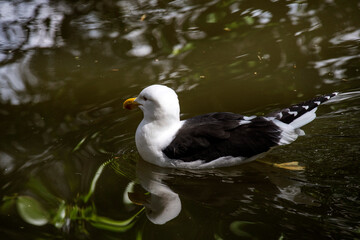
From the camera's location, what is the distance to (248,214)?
15.9 ft

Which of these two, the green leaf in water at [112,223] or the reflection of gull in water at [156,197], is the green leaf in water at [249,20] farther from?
the green leaf in water at [112,223]

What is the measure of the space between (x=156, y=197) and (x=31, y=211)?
1297 millimetres

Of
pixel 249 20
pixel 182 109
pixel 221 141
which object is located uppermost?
pixel 221 141

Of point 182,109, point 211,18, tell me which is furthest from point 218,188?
point 211,18

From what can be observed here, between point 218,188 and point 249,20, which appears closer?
point 218,188

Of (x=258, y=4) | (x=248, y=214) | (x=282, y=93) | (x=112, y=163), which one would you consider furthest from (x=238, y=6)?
(x=248, y=214)

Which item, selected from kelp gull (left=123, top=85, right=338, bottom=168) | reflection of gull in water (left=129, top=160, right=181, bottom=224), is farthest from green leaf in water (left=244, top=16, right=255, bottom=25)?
reflection of gull in water (left=129, top=160, right=181, bottom=224)

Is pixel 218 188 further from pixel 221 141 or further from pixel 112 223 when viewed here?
pixel 112 223

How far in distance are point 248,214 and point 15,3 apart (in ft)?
27.0

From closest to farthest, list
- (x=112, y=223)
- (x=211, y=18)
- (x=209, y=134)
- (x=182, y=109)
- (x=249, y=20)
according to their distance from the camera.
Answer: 1. (x=112, y=223)
2. (x=209, y=134)
3. (x=182, y=109)
4. (x=249, y=20)
5. (x=211, y=18)

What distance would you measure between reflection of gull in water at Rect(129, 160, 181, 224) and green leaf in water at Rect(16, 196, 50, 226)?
0.91m

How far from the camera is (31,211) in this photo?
526 centimetres

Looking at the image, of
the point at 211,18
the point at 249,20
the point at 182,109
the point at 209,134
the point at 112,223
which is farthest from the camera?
the point at 211,18

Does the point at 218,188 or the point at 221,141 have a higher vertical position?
the point at 221,141
